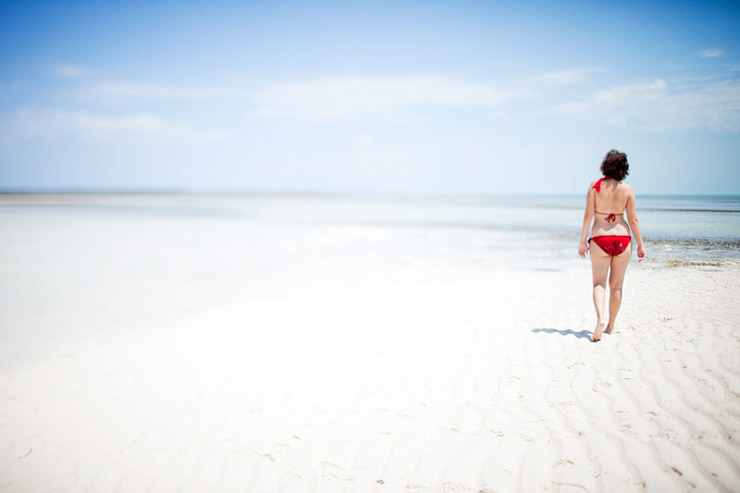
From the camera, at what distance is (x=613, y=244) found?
4996 millimetres

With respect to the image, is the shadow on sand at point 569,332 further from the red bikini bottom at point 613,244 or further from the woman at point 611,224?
the red bikini bottom at point 613,244

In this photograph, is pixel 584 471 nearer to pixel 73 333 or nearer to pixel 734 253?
pixel 73 333

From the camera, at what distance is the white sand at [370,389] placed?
304 centimetres

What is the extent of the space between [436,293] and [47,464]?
21.7 feet

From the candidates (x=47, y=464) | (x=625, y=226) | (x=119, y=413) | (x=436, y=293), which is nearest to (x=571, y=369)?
(x=625, y=226)

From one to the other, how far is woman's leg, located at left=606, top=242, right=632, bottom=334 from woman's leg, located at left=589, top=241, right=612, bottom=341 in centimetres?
8

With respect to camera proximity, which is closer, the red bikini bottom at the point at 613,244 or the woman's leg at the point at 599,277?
the red bikini bottom at the point at 613,244

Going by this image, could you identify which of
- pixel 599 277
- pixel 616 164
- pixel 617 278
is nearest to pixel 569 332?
pixel 599 277

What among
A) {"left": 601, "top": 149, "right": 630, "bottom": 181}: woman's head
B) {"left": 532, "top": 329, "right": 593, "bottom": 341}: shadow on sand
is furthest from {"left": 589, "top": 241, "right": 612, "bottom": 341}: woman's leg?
{"left": 601, "top": 149, "right": 630, "bottom": 181}: woman's head

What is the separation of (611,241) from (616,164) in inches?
37.3

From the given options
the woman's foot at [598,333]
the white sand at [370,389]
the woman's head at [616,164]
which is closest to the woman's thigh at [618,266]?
the woman's foot at [598,333]

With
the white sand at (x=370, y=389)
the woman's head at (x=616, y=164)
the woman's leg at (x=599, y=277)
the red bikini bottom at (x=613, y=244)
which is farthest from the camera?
the woman's leg at (x=599, y=277)

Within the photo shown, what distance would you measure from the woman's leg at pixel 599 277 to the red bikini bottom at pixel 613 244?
61 millimetres

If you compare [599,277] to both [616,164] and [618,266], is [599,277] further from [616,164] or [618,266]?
[616,164]
